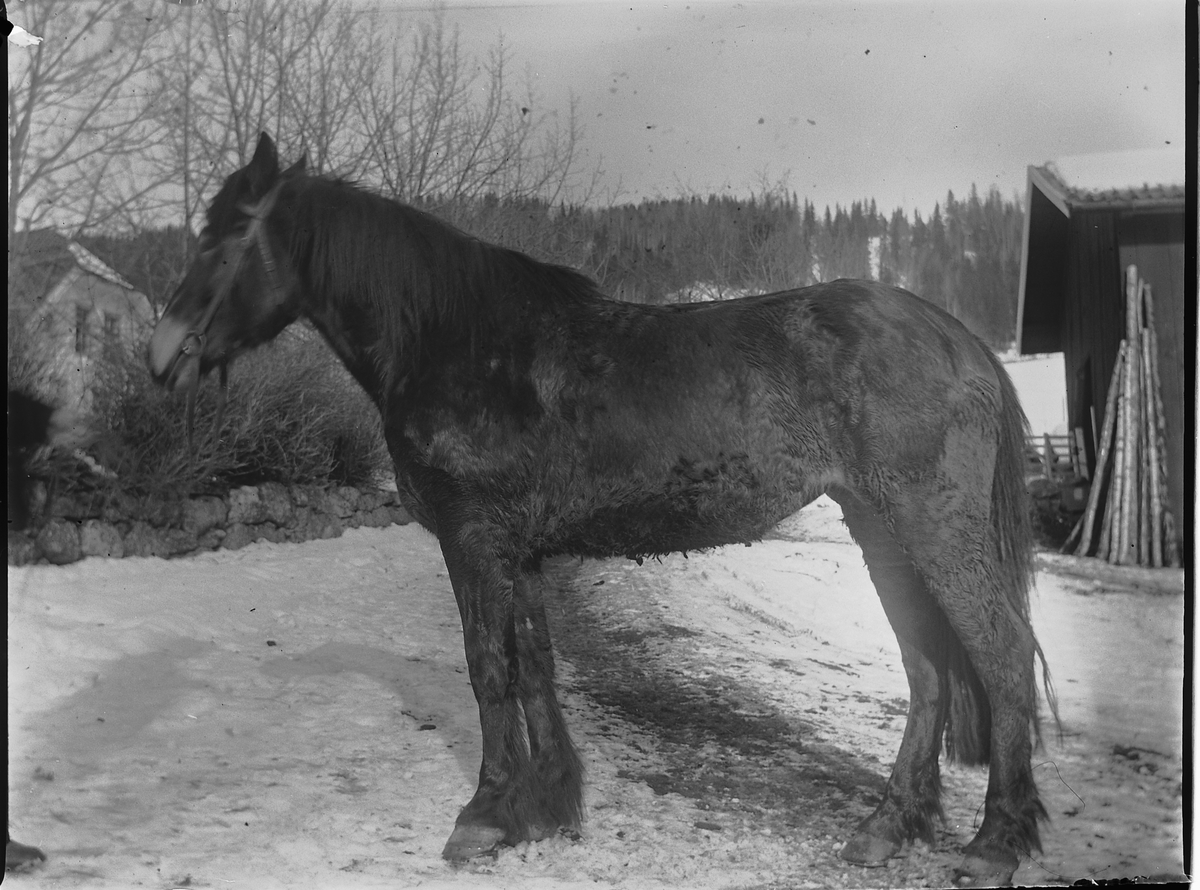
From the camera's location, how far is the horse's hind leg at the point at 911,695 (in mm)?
2990

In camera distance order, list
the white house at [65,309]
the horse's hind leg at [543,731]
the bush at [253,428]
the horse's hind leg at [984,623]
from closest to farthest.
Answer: the horse's hind leg at [984,623] → the horse's hind leg at [543,731] → the white house at [65,309] → the bush at [253,428]


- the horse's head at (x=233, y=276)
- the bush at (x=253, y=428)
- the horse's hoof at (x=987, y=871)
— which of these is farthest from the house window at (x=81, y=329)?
the horse's hoof at (x=987, y=871)

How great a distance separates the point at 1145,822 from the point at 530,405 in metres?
2.85

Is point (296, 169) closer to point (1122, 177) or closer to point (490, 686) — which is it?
point (490, 686)

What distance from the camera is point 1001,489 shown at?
3076 mm

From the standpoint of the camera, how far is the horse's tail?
3.06 m

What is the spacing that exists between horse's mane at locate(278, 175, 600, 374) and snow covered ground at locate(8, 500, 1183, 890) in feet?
5.56

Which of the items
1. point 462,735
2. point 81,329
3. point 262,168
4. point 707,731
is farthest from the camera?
point 81,329

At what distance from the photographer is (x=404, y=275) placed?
3.11 m

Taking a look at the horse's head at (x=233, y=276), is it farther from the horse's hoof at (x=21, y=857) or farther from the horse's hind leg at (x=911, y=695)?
the horse's hind leg at (x=911, y=695)

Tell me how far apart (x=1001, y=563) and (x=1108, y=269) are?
2506 millimetres

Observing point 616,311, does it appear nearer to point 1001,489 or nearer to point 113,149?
point 1001,489

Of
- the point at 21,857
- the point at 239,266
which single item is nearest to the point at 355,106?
the point at 239,266

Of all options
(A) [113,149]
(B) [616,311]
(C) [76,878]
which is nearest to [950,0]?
(B) [616,311]
